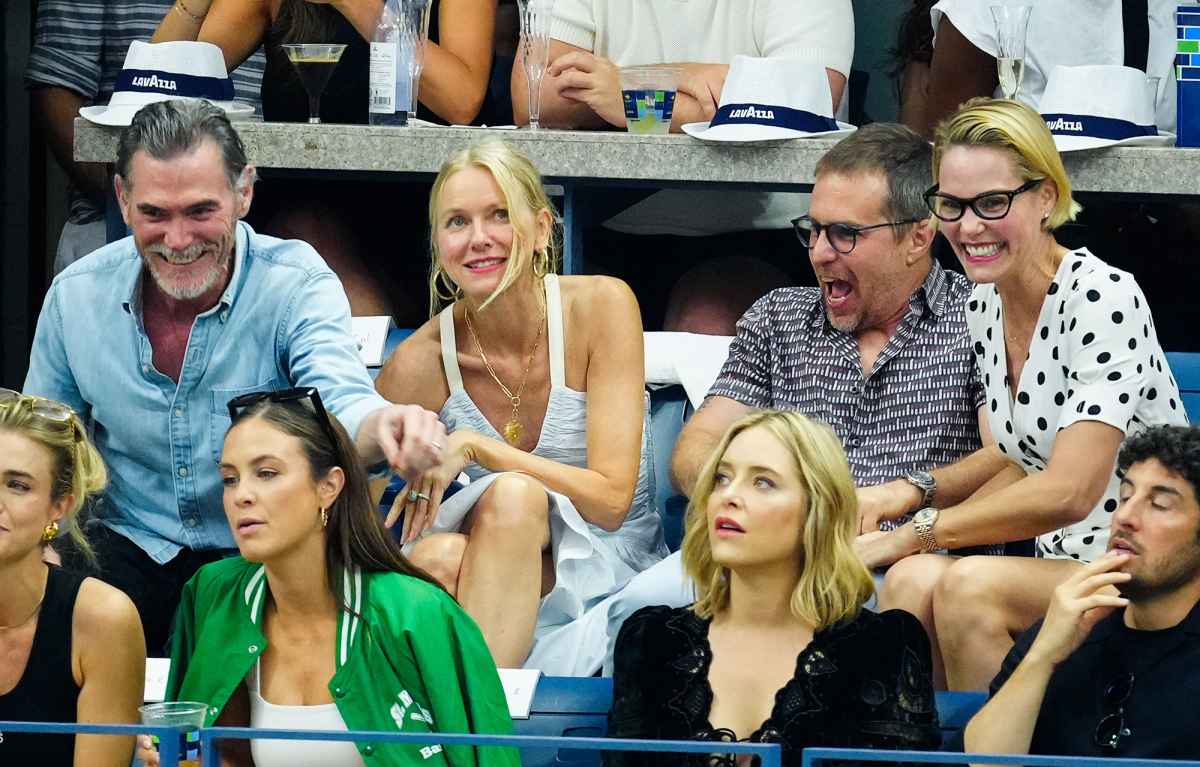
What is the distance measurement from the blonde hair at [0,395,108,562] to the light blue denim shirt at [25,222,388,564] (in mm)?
381

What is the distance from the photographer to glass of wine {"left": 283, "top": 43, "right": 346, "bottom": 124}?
13.0 feet

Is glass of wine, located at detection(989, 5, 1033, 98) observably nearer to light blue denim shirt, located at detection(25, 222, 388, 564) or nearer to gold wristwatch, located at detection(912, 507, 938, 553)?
gold wristwatch, located at detection(912, 507, 938, 553)

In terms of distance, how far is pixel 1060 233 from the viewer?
4.33 metres

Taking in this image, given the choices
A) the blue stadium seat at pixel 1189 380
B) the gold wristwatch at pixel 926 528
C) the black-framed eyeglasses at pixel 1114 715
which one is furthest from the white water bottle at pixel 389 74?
the black-framed eyeglasses at pixel 1114 715

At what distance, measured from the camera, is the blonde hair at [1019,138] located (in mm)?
3016

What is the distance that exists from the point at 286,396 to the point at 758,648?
0.75 m

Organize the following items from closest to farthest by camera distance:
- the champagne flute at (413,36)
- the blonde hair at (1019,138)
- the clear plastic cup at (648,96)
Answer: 1. the blonde hair at (1019,138)
2. the clear plastic cup at (648,96)
3. the champagne flute at (413,36)

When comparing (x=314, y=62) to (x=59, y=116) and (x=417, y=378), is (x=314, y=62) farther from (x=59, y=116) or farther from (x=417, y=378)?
(x=59, y=116)

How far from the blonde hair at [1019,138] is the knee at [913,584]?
1.87ft

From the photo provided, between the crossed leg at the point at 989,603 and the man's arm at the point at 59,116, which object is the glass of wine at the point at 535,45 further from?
the crossed leg at the point at 989,603

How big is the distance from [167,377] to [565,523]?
71cm

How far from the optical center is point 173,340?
3.31 meters

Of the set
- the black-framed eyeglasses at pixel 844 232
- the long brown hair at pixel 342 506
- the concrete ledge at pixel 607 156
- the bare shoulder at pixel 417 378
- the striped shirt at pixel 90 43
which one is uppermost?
the striped shirt at pixel 90 43

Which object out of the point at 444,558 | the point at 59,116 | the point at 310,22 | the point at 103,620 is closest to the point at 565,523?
the point at 444,558
